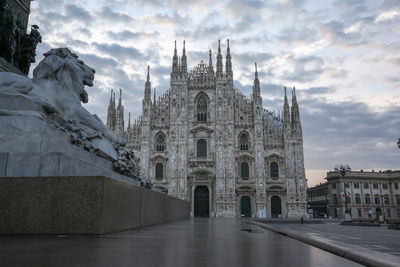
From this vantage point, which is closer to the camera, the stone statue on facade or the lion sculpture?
the stone statue on facade

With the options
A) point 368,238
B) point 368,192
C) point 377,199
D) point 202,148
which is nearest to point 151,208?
point 368,238

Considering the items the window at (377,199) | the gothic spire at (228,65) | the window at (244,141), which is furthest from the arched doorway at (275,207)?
the window at (377,199)

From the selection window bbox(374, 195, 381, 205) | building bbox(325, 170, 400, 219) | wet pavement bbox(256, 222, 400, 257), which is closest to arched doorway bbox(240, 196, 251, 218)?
wet pavement bbox(256, 222, 400, 257)

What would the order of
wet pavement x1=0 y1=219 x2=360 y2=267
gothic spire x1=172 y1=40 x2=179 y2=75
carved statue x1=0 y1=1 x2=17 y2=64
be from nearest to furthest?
wet pavement x1=0 y1=219 x2=360 y2=267
carved statue x1=0 y1=1 x2=17 y2=64
gothic spire x1=172 y1=40 x2=179 y2=75

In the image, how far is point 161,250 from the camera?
10.4 feet

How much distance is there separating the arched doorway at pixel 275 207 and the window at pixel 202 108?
11.4m

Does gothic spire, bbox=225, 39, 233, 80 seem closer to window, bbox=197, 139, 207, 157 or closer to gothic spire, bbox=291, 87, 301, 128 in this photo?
gothic spire, bbox=291, 87, 301, 128

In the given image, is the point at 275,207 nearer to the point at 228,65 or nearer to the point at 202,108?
the point at 202,108

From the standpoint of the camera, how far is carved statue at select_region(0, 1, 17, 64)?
22.9 ft

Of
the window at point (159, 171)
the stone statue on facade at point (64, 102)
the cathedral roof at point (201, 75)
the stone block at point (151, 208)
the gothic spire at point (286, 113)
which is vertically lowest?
the stone block at point (151, 208)

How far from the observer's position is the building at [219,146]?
33.0m

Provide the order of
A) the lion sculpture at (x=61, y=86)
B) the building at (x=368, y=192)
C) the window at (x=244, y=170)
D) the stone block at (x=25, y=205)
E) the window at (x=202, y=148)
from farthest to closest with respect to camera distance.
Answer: the building at (x=368, y=192) < the window at (x=202, y=148) < the window at (x=244, y=170) < the lion sculpture at (x=61, y=86) < the stone block at (x=25, y=205)

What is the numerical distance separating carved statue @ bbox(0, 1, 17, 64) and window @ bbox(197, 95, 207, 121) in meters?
28.5

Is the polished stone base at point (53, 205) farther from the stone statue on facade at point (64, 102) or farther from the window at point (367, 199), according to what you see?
the window at point (367, 199)
